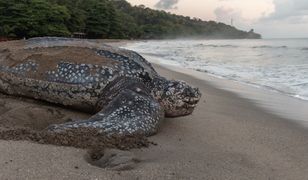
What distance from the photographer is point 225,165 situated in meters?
2.93

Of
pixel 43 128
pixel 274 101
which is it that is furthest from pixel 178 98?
pixel 274 101

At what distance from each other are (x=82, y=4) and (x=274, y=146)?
78619 mm

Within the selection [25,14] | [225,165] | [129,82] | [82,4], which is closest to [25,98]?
[129,82]

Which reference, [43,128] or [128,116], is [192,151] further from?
[43,128]

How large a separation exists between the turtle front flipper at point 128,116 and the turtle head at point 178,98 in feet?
0.70

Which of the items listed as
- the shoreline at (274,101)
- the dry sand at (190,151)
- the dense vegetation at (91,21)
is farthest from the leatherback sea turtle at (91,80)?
the dense vegetation at (91,21)

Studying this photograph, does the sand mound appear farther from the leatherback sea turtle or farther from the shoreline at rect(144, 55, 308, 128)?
the shoreline at rect(144, 55, 308, 128)

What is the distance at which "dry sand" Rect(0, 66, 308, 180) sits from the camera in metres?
2.56

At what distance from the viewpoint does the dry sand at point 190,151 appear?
2.56 metres

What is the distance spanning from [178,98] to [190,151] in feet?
2.82

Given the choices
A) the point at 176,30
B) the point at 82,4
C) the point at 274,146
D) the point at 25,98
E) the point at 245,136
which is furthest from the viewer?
the point at 176,30

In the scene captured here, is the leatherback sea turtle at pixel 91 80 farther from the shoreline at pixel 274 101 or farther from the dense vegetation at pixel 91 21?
the dense vegetation at pixel 91 21

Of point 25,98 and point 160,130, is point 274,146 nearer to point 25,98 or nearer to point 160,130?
point 160,130

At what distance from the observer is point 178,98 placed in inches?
158
